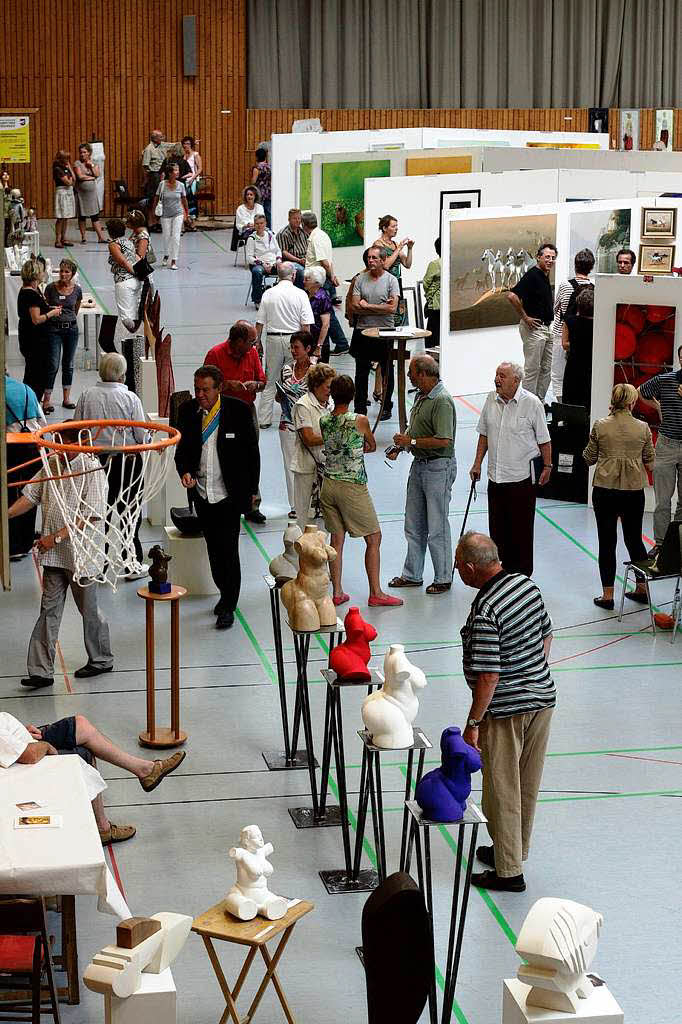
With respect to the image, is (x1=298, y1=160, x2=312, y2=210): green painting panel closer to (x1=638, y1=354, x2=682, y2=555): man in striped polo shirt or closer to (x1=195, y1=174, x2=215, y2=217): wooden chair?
(x1=195, y1=174, x2=215, y2=217): wooden chair

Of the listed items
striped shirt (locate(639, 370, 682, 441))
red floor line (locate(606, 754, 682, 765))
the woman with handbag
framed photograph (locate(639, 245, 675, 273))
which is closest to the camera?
red floor line (locate(606, 754, 682, 765))

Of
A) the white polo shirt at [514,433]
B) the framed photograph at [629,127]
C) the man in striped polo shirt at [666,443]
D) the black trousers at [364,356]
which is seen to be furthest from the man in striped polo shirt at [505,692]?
the framed photograph at [629,127]

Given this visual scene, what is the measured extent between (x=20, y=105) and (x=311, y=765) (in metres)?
26.5

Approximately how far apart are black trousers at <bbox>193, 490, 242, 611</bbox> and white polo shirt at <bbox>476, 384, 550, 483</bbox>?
1.90 meters

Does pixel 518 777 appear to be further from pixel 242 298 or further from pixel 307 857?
pixel 242 298

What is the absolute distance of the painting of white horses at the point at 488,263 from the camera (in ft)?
53.9

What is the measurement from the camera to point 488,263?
1681 centimetres

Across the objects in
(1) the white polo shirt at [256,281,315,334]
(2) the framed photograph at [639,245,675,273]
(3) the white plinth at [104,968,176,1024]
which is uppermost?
(2) the framed photograph at [639,245,675,273]

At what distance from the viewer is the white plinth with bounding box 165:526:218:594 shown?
10469mm

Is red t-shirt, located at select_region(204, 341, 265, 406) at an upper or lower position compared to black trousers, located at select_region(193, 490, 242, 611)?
upper

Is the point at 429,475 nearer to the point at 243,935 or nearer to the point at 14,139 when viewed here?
the point at 243,935

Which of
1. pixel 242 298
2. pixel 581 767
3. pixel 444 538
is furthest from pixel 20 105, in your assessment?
pixel 581 767

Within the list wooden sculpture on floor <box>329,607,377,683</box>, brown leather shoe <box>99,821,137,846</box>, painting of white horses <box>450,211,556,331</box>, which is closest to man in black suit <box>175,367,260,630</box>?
wooden sculpture on floor <box>329,607,377,683</box>

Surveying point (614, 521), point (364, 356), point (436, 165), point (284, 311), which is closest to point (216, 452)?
point (614, 521)
